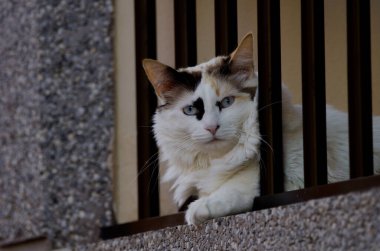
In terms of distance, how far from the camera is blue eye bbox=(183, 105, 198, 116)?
4439 millimetres

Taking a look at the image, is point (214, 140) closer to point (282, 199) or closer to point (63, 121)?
point (282, 199)

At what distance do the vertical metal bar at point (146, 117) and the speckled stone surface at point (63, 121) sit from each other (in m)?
0.71

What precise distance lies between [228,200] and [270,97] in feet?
1.43

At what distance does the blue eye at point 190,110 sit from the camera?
175 inches

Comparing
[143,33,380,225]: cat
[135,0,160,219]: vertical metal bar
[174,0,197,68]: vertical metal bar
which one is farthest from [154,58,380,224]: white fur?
[135,0,160,219]: vertical metal bar

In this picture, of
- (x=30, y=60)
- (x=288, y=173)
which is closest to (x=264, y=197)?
(x=288, y=173)

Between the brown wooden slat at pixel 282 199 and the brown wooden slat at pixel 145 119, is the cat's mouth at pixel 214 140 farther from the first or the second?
the brown wooden slat at pixel 145 119

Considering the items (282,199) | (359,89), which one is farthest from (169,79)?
(359,89)

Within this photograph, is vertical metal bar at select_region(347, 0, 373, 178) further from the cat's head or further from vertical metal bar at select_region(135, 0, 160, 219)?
vertical metal bar at select_region(135, 0, 160, 219)

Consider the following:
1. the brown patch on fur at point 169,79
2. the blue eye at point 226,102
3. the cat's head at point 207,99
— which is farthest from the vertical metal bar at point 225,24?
the blue eye at point 226,102

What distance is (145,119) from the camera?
5125mm

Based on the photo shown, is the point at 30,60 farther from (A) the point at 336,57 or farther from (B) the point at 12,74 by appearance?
(A) the point at 336,57

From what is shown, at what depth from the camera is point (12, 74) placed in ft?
20.9

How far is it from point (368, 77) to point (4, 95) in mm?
2977
